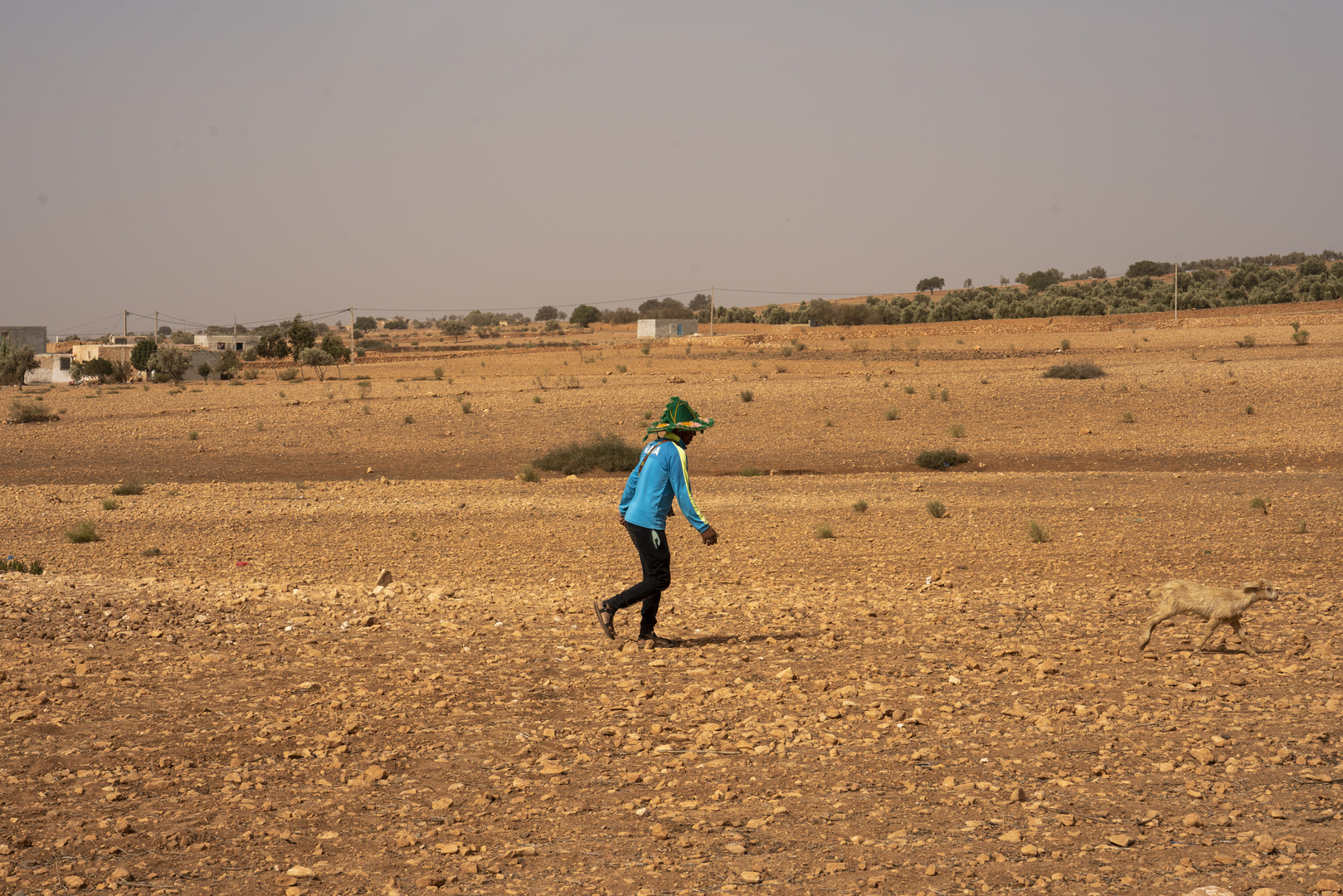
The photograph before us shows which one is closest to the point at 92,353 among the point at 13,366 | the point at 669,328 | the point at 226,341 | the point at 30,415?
the point at 226,341

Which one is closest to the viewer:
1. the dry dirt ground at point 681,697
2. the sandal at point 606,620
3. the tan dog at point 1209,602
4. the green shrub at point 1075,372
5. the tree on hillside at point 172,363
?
the dry dirt ground at point 681,697

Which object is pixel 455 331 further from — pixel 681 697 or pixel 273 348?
pixel 681 697

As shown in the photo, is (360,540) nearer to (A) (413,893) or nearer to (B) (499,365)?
(A) (413,893)

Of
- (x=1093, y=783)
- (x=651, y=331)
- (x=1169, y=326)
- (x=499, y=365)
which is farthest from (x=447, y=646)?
(x=651, y=331)

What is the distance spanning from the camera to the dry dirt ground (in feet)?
16.5

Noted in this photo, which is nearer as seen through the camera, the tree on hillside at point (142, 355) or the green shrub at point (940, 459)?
the green shrub at point (940, 459)

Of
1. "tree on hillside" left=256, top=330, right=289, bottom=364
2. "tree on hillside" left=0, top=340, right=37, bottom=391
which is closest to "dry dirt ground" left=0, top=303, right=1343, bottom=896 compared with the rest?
"tree on hillside" left=0, top=340, right=37, bottom=391

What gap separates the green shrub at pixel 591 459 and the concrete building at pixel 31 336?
90561mm

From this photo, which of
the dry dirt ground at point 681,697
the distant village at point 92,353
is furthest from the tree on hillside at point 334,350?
the dry dirt ground at point 681,697

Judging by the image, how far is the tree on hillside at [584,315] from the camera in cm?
12519

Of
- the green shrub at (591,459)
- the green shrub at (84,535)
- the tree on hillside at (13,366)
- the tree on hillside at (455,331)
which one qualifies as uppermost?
the tree on hillside at (455,331)

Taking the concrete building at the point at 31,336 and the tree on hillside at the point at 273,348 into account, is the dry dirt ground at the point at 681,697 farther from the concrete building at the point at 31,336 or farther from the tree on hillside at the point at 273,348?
the concrete building at the point at 31,336

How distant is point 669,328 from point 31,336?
58.7 metres

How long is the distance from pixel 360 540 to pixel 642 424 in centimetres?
1453
